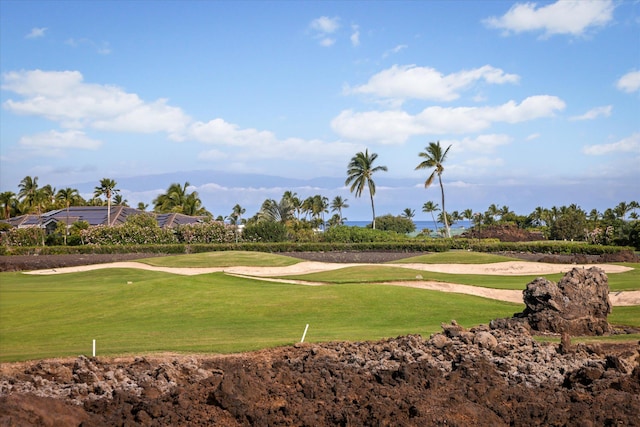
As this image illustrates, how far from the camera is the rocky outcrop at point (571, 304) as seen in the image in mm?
14461

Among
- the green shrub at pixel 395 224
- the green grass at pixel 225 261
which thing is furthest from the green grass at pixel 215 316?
the green shrub at pixel 395 224

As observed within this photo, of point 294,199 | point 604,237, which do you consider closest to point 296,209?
point 294,199

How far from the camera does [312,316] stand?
1722 cm

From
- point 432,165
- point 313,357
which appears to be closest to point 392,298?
point 313,357

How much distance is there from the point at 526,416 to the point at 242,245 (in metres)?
45.9

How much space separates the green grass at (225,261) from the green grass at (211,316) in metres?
16.0

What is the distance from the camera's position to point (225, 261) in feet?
133

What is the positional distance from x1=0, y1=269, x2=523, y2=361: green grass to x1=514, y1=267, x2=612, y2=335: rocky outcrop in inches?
82.6

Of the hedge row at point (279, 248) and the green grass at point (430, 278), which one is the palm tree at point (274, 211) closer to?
the hedge row at point (279, 248)

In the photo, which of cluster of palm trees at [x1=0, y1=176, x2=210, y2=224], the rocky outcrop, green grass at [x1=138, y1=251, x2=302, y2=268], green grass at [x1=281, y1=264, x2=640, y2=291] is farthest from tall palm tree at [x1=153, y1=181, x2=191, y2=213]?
the rocky outcrop

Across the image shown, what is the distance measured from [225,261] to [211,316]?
23476 mm

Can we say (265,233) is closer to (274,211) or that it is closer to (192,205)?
(274,211)

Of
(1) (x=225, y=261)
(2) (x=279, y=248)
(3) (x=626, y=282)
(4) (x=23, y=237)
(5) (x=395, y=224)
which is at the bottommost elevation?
(3) (x=626, y=282)

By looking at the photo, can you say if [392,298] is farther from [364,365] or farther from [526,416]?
A: [526,416]
